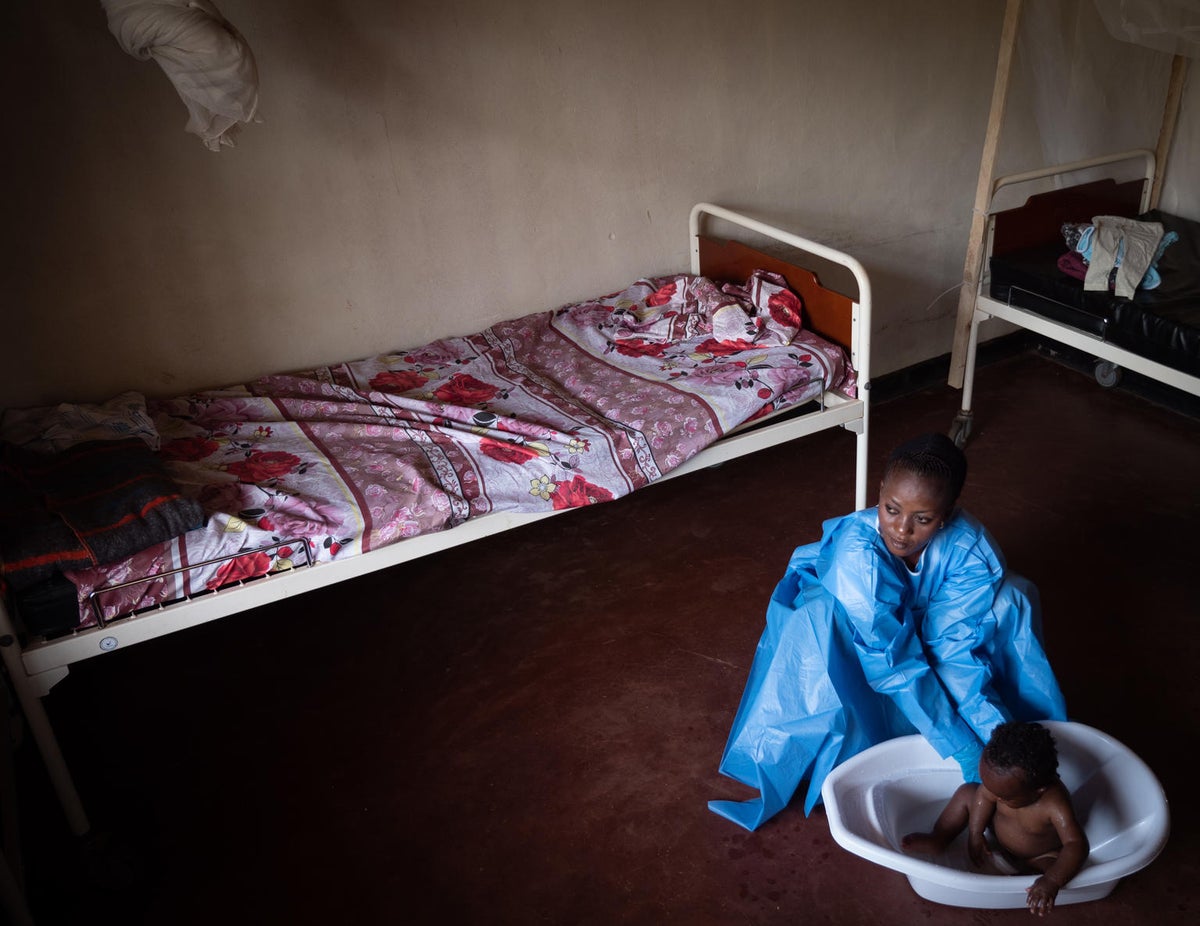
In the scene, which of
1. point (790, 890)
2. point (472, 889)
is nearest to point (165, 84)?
point (472, 889)

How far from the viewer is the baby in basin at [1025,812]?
5.88 ft

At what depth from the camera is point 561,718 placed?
2586 mm

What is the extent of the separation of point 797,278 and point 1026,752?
1765 mm

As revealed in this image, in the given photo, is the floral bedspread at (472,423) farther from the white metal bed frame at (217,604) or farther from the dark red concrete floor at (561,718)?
the dark red concrete floor at (561,718)

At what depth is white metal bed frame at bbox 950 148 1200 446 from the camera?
126 inches

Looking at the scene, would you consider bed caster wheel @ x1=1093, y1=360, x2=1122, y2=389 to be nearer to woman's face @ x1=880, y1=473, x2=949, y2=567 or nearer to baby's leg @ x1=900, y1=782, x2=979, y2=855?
woman's face @ x1=880, y1=473, x2=949, y2=567

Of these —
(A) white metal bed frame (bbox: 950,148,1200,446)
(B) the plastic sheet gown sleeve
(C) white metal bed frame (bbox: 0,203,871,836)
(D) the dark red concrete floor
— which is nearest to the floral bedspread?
(C) white metal bed frame (bbox: 0,203,871,836)

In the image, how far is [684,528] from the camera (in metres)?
3.30

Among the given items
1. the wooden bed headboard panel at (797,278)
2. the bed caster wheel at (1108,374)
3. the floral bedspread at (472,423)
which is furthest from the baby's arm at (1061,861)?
the bed caster wheel at (1108,374)

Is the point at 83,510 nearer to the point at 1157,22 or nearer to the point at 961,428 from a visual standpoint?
the point at 961,428

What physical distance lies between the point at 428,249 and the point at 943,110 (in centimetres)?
215

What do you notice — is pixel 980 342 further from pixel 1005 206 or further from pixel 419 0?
pixel 419 0

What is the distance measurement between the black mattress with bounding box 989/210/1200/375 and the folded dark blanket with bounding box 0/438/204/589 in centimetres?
278

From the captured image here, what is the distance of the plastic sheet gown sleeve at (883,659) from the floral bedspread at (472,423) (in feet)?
2.27
